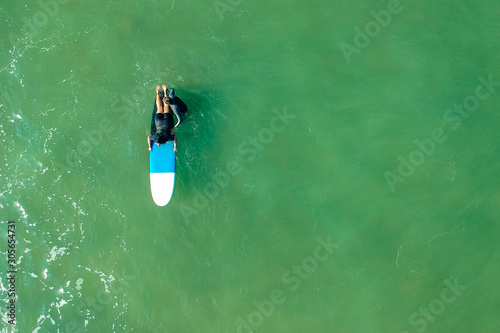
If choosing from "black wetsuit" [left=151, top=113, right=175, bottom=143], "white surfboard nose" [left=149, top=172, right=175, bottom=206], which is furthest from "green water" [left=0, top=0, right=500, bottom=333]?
"black wetsuit" [left=151, top=113, right=175, bottom=143]

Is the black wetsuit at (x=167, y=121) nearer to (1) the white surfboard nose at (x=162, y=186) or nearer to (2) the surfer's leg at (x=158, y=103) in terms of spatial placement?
(2) the surfer's leg at (x=158, y=103)

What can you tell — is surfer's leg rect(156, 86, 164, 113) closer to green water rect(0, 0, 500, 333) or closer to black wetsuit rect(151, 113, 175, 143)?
black wetsuit rect(151, 113, 175, 143)

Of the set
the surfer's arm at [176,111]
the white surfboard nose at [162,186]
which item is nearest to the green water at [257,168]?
the white surfboard nose at [162,186]

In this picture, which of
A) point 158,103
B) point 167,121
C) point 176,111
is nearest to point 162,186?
point 167,121

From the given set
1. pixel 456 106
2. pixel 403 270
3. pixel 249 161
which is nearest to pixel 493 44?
pixel 456 106

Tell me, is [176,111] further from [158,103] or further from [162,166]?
[162,166]

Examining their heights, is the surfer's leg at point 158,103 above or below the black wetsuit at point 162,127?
above
